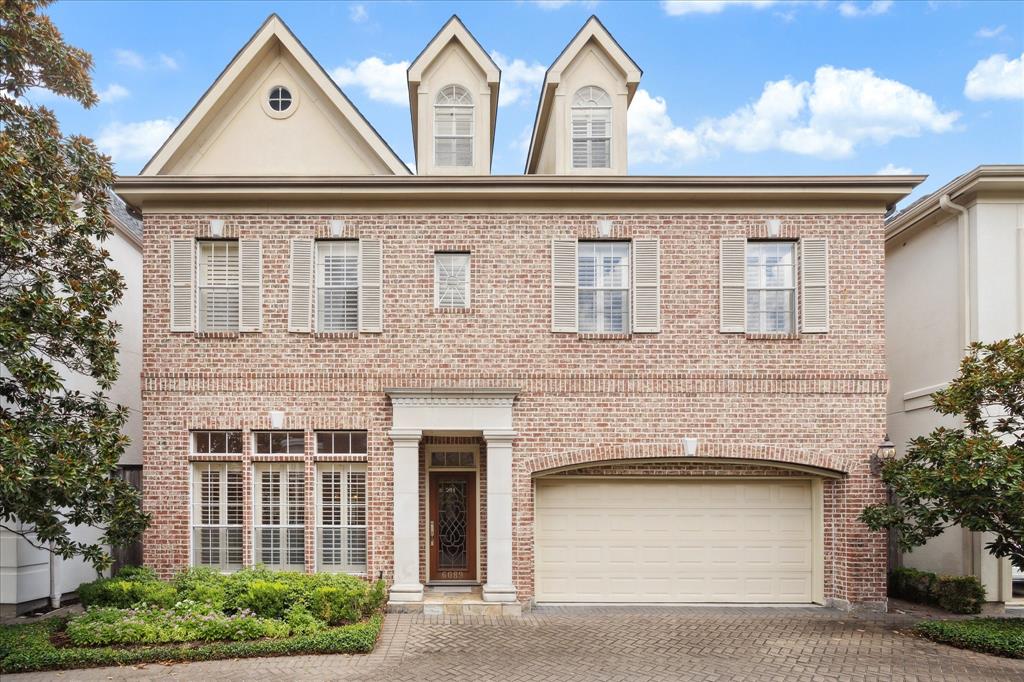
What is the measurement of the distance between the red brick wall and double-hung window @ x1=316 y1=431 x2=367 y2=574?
254mm

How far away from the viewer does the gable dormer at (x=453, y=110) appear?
40.3ft

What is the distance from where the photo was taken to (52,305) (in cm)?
872

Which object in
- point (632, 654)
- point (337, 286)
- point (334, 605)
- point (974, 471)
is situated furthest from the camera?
point (337, 286)

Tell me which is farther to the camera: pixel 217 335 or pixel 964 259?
pixel 964 259

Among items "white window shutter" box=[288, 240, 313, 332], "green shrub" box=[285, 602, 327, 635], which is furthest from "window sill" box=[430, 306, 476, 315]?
"green shrub" box=[285, 602, 327, 635]

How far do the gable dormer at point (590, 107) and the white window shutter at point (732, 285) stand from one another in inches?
95.2

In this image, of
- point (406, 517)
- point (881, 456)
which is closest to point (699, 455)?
point (881, 456)

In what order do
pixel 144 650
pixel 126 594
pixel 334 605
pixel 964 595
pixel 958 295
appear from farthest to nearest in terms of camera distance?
pixel 958 295 → pixel 964 595 → pixel 126 594 → pixel 334 605 → pixel 144 650

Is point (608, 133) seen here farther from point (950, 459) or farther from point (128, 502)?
point (128, 502)

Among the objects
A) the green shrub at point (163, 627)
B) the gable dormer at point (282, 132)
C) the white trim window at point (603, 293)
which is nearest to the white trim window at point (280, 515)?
the green shrub at point (163, 627)

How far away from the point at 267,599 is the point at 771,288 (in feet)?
31.7

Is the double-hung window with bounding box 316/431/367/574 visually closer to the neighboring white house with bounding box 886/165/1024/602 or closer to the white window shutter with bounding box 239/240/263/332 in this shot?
the white window shutter with bounding box 239/240/263/332

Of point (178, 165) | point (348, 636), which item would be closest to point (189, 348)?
point (178, 165)

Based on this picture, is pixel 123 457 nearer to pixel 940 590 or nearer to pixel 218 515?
pixel 218 515
